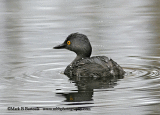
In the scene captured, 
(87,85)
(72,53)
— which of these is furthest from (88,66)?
(72,53)

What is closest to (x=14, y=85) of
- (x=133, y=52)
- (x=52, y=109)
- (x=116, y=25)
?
(x=52, y=109)

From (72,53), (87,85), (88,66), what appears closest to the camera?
(87,85)

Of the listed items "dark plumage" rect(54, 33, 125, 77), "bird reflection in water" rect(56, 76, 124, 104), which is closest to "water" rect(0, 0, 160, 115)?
"bird reflection in water" rect(56, 76, 124, 104)

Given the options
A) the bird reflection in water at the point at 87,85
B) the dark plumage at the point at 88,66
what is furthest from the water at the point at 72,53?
the dark plumage at the point at 88,66

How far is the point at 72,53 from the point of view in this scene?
35.7 ft

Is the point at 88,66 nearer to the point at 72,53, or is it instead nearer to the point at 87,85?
the point at 87,85

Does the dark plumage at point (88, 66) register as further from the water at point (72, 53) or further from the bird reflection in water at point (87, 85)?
the water at point (72, 53)

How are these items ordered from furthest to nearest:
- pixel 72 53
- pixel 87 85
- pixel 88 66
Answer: pixel 72 53, pixel 88 66, pixel 87 85

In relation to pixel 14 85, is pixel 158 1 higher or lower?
higher

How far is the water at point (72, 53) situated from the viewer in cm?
705

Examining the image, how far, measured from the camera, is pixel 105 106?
22.1 ft

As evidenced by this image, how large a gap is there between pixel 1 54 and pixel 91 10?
18.2ft

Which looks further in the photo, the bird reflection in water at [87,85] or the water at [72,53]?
the bird reflection in water at [87,85]

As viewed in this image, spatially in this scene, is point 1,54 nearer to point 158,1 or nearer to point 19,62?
point 19,62
